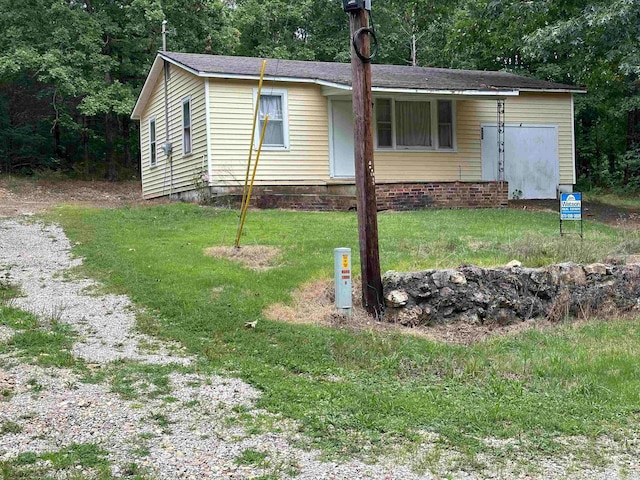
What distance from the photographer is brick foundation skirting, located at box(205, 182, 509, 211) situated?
15.9m

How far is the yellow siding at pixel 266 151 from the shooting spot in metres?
15.9

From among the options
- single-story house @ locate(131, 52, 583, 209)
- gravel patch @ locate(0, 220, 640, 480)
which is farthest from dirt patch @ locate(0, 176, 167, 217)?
gravel patch @ locate(0, 220, 640, 480)

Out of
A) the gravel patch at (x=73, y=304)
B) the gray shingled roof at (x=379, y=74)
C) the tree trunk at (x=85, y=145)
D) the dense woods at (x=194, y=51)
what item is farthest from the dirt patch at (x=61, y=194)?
the gravel patch at (x=73, y=304)

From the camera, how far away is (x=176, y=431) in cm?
435

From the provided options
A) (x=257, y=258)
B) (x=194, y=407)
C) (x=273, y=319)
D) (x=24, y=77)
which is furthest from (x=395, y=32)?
(x=194, y=407)

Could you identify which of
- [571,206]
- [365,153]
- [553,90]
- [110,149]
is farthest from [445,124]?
[110,149]

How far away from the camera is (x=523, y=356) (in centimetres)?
646

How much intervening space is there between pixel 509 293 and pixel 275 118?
9464 mm

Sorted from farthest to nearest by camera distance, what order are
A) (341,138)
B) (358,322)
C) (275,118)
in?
1. (341,138)
2. (275,118)
3. (358,322)

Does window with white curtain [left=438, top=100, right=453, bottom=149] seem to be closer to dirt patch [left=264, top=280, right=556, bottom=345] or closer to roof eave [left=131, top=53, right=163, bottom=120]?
roof eave [left=131, top=53, right=163, bottom=120]

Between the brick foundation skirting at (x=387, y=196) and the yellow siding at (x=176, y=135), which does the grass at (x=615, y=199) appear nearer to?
the brick foundation skirting at (x=387, y=196)

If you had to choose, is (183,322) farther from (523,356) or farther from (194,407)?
(523,356)

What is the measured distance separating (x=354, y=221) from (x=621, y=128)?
21832 millimetres

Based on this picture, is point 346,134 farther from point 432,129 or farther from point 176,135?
point 176,135
